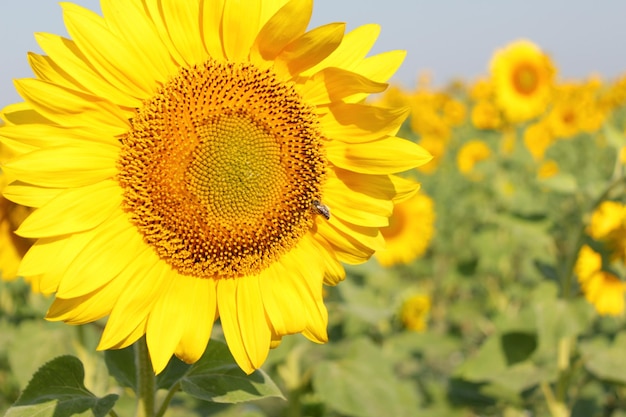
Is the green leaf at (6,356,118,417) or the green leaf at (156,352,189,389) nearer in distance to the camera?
the green leaf at (6,356,118,417)

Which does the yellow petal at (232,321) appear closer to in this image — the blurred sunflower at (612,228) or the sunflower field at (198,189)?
the sunflower field at (198,189)

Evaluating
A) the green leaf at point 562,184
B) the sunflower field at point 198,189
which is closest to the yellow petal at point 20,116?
the sunflower field at point 198,189

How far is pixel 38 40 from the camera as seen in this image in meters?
1.42

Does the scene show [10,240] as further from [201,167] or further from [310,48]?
[310,48]

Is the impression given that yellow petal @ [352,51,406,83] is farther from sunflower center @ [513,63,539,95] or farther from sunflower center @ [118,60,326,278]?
sunflower center @ [513,63,539,95]

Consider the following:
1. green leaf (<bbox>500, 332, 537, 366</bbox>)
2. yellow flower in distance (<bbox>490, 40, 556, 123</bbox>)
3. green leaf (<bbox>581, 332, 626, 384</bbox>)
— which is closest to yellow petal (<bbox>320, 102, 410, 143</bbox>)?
green leaf (<bbox>581, 332, 626, 384</bbox>)

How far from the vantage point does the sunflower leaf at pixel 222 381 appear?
1.59 meters

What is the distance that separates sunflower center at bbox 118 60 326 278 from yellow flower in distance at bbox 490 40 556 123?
5423 millimetres

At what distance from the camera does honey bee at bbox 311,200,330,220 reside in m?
1.62

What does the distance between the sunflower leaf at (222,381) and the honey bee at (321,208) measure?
1.23ft

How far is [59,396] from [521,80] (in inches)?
233

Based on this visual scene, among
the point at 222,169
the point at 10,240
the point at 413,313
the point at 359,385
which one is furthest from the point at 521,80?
the point at 222,169

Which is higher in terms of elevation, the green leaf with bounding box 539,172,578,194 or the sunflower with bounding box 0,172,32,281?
the sunflower with bounding box 0,172,32,281

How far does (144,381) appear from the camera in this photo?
163cm
